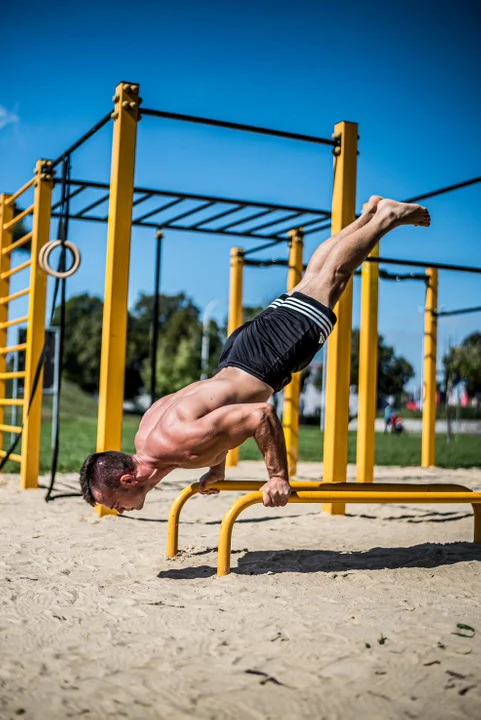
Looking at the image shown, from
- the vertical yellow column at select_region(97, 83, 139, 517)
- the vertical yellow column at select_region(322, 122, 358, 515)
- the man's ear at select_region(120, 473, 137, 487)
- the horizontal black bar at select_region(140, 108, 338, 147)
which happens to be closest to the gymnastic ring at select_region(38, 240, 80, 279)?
the vertical yellow column at select_region(97, 83, 139, 517)

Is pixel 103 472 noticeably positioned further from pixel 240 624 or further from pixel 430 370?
pixel 430 370

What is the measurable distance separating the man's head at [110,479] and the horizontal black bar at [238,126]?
3.08 meters

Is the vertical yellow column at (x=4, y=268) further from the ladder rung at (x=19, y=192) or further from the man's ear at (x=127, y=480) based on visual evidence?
the man's ear at (x=127, y=480)

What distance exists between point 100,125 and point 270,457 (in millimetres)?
3548

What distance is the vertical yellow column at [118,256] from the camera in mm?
5922

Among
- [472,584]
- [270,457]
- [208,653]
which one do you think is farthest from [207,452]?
[472,584]

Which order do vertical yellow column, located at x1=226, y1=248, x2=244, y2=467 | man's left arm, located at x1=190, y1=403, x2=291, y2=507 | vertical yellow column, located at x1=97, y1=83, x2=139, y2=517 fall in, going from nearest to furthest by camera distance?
man's left arm, located at x1=190, y1=403, x2=291, y2=507 < vertical yellow column, located at x1=97, y1=83, x2=139, y2=517 < vertical yellow column, located at x1=226, y1=248, x2=244, y2=467

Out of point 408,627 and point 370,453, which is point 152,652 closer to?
point 408,627

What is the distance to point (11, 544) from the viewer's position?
5039 millimetres

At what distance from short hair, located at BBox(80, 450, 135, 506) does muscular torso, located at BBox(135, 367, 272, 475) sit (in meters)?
0.14

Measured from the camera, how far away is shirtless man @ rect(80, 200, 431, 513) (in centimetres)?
398

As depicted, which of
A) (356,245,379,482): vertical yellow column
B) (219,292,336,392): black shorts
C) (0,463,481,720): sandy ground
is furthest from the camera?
(356,245,379,482): vertical yellow column

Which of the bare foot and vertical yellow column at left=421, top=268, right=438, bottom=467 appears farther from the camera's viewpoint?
vertical yellow column at left=421, top=268, right=438, bottom=467

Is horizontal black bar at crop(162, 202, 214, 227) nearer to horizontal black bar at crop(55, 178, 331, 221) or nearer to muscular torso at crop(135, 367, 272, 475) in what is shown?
horizontal black bar at crop(55, 178, 331, 221)
